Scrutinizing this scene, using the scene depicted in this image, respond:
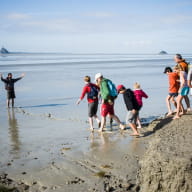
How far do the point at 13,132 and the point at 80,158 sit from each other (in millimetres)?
3622

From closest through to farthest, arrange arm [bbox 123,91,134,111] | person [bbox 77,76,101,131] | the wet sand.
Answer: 1. the wet sand
2. arm [bbox 123,91,134,111]
3. person [bbox 77,76,101,131]

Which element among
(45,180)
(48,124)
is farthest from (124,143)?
(48,124)

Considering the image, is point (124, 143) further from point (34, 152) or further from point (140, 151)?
point (34, 152)

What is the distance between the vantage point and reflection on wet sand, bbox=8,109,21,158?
8141 mm

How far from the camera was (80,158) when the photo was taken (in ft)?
23.8

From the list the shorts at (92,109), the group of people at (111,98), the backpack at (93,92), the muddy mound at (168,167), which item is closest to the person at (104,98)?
the group of people at (111,98)

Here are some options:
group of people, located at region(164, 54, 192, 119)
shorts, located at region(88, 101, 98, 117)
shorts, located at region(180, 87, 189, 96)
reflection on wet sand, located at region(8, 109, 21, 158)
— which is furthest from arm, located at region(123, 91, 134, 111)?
reflection on wet sand, located at region(8, 109, 21, 158)

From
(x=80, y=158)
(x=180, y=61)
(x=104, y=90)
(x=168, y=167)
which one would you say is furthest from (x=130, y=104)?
(x=168, y=167)

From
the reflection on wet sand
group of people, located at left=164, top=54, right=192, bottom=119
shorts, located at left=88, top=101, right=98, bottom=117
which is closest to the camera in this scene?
the reflection on wet sand

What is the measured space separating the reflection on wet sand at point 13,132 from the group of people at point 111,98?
2.29 meters

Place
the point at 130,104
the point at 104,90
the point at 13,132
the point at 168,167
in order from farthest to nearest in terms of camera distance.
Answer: the point at 13,132, the point at 104,90, the point at 130,104, the point at 168,167

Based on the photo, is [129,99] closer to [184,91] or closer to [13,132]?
[184,91]

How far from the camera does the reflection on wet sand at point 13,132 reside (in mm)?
8141

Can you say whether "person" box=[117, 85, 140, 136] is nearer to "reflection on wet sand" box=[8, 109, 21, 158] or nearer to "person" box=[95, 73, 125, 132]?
"person" box=[95, 73, 125, 132]
